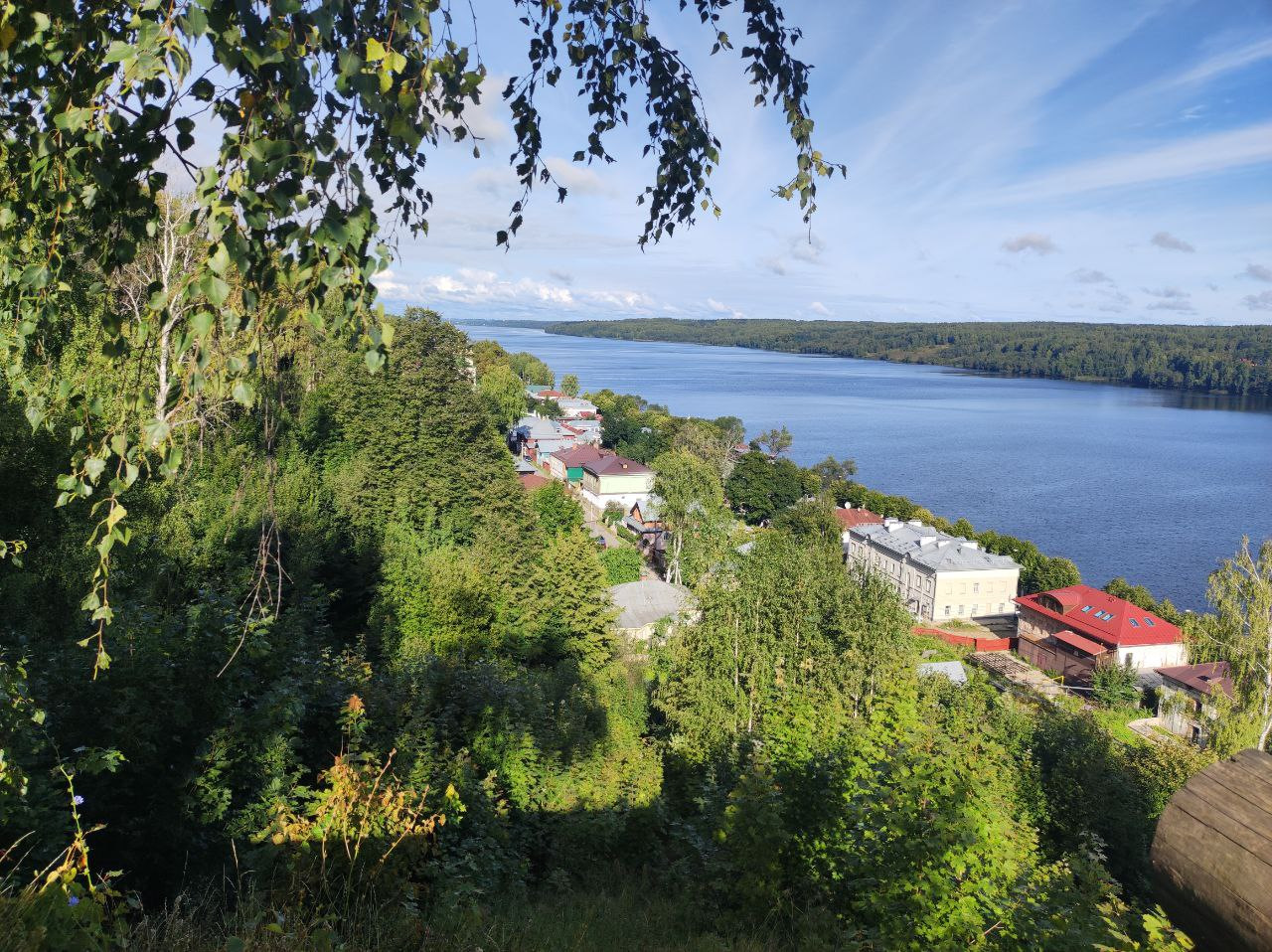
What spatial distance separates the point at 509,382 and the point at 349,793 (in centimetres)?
5049

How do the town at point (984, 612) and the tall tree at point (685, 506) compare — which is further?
the tall tree at point (685, 506)

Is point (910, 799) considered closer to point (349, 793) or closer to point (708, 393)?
point (349, 793)

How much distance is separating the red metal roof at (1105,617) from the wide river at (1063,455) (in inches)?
269

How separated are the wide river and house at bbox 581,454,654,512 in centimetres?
1250

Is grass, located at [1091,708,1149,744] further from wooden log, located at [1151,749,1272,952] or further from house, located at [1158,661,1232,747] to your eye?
wooden log, located at [1151,749,1272,952]

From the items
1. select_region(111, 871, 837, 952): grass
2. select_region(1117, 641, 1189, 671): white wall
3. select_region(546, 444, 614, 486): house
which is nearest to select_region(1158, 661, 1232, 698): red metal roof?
select_region(1117, 641, 1189, 671): white wall

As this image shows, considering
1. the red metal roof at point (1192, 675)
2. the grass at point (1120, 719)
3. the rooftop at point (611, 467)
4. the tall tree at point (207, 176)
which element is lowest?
the grass at point (1120, 719)

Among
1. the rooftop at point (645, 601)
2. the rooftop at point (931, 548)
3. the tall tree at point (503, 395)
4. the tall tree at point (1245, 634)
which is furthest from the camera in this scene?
the tall tree at point (503, 395)

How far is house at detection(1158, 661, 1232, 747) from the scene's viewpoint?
18.2m

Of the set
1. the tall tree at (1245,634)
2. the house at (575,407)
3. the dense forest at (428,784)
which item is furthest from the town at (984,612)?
the house at (575,407)

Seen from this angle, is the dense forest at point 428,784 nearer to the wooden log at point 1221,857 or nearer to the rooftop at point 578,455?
the wooden log at point 1221,857

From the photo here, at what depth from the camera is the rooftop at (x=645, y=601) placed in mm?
25336

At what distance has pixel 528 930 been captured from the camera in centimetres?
360

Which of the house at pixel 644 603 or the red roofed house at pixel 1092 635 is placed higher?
the house at pixel 644 603
